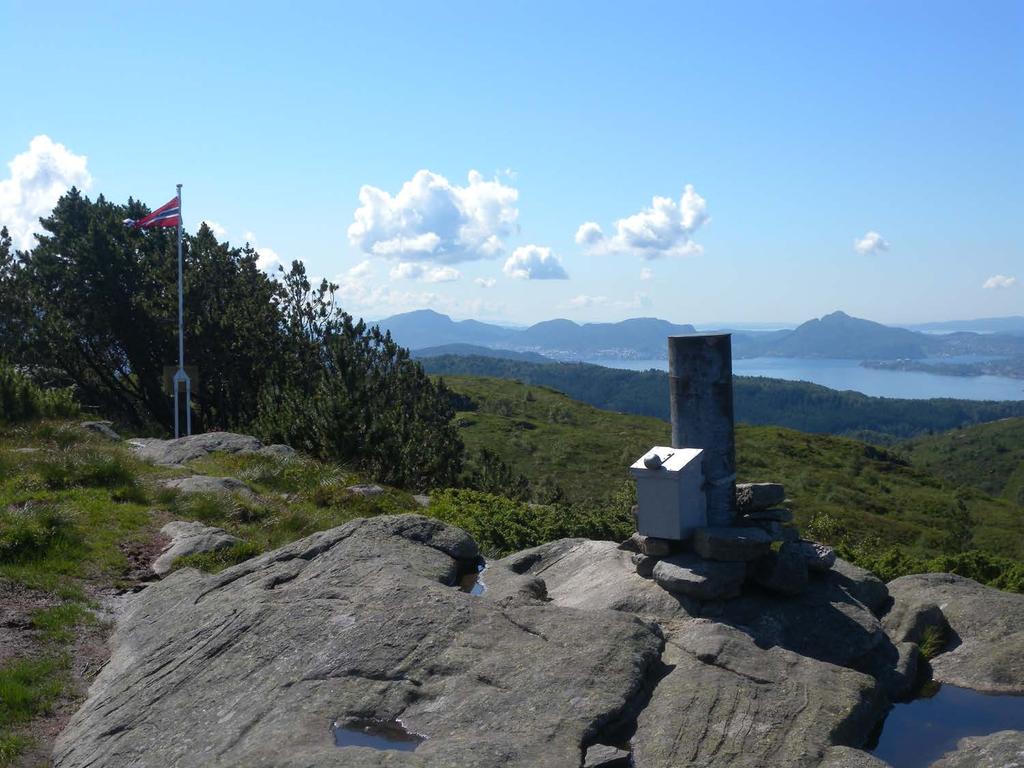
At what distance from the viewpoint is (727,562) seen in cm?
1015

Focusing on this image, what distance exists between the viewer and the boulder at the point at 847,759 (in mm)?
6465

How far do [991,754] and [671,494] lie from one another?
4568 mm

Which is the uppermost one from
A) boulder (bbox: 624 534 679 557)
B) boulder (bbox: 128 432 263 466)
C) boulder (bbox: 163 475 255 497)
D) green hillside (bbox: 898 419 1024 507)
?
boulder (bbox: 624 534 679 557)

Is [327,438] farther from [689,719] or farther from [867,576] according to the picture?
[689,719]

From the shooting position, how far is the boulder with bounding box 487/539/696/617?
33.1 feet

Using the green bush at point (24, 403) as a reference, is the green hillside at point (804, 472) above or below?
below

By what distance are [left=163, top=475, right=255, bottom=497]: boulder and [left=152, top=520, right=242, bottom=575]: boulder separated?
211cm

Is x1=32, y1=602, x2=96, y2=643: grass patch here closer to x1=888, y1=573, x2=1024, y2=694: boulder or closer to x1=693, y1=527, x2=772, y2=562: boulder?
x1=693, y1=527, x2=772, y2=562: boulder

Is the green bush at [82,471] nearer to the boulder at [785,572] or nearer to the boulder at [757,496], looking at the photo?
the boulder at [757,496]

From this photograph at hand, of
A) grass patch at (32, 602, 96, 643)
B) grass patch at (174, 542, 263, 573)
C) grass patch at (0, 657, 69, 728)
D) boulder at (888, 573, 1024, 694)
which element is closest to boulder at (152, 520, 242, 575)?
grass patch at (174, 542, 263, 573)

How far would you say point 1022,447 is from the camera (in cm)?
11819

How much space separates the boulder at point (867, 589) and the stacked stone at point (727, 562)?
41 centimetres

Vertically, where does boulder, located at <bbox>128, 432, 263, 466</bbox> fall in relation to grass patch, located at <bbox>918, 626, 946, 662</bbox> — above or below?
above

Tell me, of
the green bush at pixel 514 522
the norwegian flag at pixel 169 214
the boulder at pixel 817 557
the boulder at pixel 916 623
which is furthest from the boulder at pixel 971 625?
the norwegian flag at pixel 169 214
